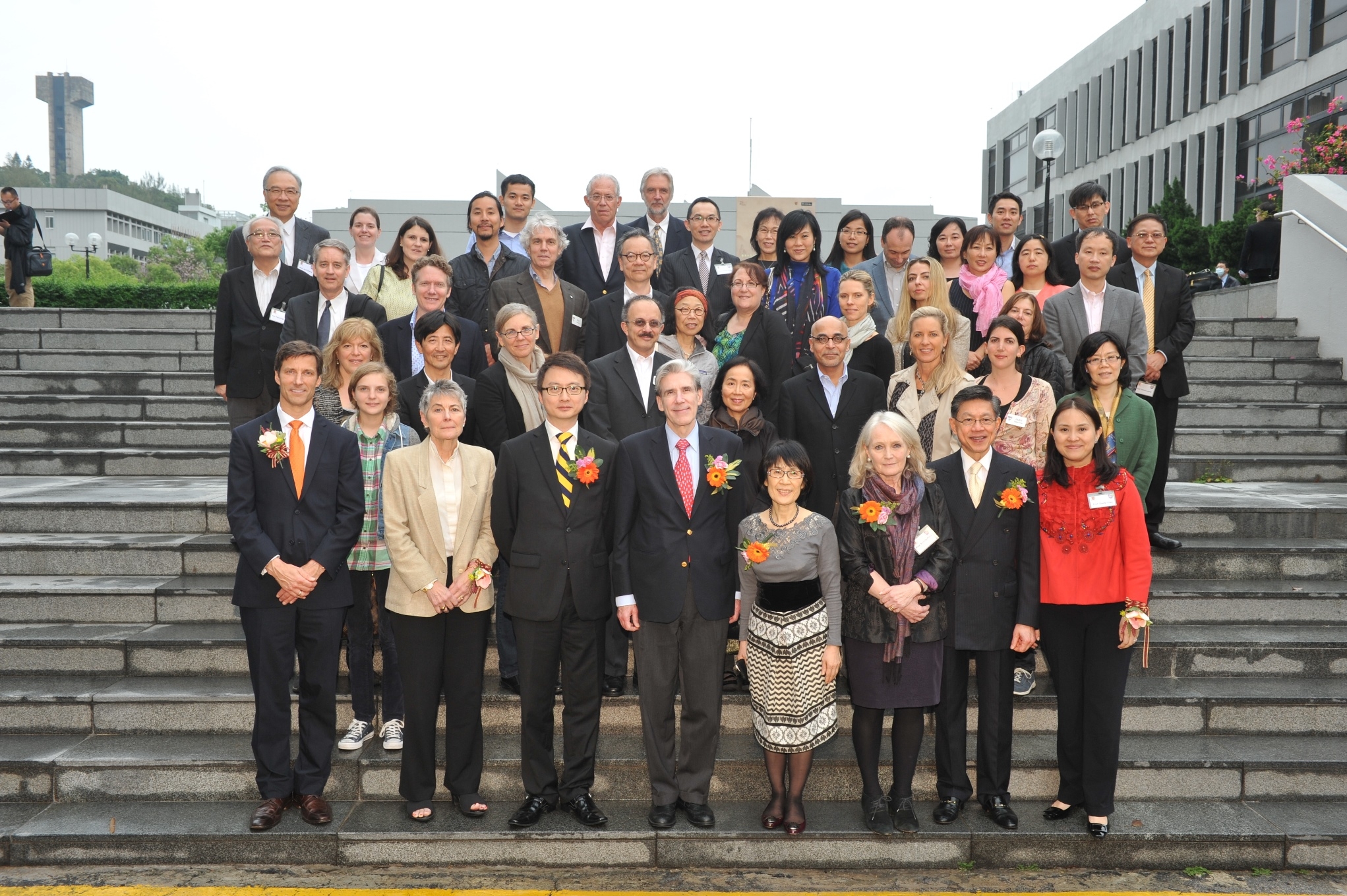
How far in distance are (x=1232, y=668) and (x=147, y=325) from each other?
1083 centimetres

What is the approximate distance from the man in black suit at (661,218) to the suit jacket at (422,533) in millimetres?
3175

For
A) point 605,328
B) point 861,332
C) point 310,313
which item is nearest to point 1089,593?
point 861,332

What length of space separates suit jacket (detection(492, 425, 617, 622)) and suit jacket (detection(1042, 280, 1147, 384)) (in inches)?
123

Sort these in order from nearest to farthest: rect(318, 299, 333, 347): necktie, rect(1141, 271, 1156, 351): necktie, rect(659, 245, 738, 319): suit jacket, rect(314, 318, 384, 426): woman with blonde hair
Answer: rect(314, 318, 384, 426): woman with blonde hair
rect(318, 299, 333, 347): necktie
rect(1141, 271, 1156, 351): necktie
rect(659, 245, 738, 319): suit jacket

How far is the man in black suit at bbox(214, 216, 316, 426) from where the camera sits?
233 inches

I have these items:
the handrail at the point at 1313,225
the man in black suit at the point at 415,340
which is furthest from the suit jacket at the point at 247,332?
the handrail at the point at 1313,225

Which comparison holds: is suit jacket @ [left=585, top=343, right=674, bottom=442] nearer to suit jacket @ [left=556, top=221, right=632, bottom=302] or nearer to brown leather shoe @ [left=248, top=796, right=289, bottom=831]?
suit jacket @ [left=556, top=221, right=632, bottom=302]

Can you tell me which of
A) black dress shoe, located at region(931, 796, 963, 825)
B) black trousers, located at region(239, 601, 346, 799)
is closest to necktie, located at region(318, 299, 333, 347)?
black trousers, located at region(239, 601, 346, 799)

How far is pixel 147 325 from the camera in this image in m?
10.7

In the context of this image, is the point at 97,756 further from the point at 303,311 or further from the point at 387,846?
the point at 303,311

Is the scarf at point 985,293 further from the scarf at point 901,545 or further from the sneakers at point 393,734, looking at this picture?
the sneakers at point 393,734

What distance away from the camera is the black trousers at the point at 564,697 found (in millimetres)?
4324

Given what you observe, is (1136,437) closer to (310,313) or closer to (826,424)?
(826,424)

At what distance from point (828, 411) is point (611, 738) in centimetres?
206
